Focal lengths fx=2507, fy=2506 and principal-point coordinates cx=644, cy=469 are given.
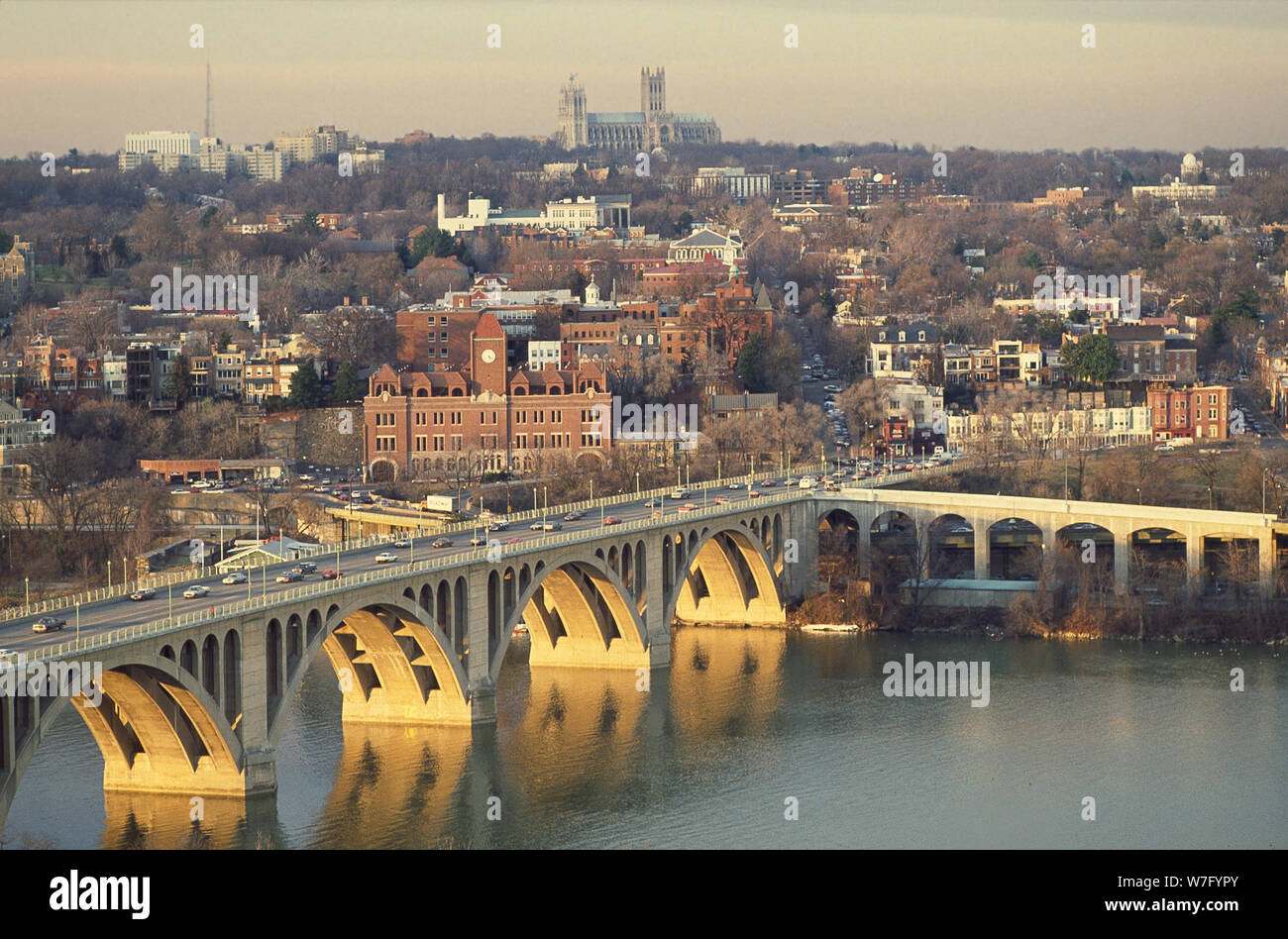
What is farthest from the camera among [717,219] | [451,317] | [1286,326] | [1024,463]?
[717,219]

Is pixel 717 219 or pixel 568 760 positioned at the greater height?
pixel 717 219

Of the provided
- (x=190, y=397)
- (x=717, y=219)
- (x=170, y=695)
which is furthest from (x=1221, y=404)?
(x=717, y=219)

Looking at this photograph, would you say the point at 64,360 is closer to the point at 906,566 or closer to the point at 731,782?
the point at 906,566

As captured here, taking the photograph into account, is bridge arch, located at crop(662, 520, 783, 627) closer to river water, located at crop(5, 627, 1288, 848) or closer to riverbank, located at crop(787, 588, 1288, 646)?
riverbank, located at crop(787, 588, 1288, 646)

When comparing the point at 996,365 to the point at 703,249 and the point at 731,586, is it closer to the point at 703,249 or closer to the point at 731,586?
the point at 731,586

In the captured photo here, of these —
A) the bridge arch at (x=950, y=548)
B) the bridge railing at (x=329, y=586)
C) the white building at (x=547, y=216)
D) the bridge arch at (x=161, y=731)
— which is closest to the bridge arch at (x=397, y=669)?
the bridge railing at (x=329, y=586)

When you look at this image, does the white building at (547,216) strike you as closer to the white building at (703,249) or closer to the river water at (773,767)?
the white building at (703,249)

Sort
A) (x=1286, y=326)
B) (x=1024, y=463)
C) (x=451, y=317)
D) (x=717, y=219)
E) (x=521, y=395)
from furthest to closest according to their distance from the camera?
(x=717, y=219), (x=1286, y=326), (x=451, y=317), (x=521, y=395), (x=1024, y=463)
